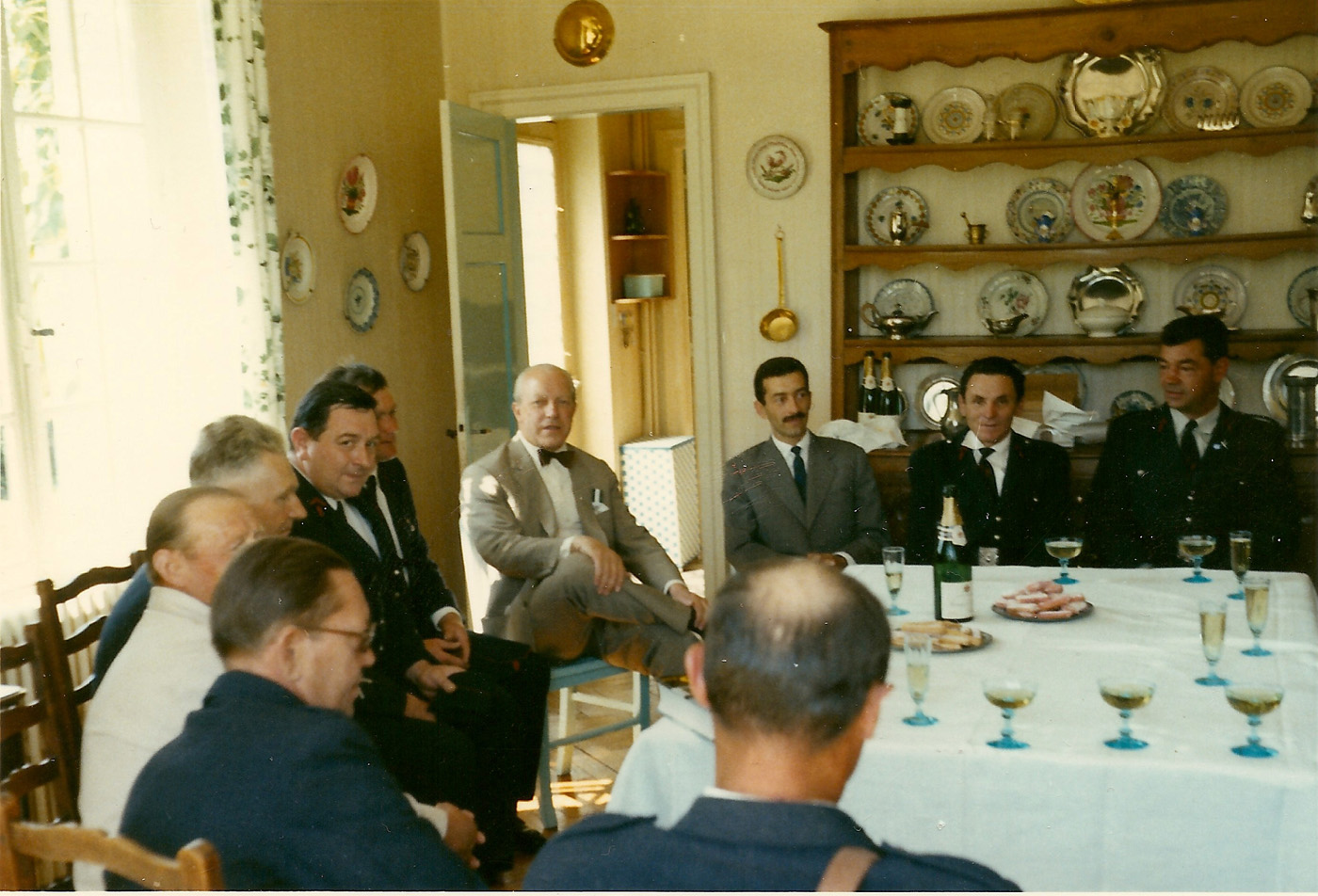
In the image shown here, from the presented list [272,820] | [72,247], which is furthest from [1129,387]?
[272,820]

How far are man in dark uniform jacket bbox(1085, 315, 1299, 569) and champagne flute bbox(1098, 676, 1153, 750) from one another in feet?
6.06

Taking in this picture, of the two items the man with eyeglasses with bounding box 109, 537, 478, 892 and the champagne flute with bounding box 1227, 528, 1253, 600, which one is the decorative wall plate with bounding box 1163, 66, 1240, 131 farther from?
the man with eyeglasses with bounding box 109, 537, 478, 892

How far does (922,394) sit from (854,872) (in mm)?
3900

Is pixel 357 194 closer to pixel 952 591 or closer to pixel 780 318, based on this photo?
pixel 780 318

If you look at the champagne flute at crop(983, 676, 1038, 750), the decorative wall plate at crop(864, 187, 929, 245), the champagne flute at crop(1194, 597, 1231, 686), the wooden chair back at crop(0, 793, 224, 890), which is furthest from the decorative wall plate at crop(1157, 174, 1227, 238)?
the wooden chair back at crop(0, 793, 224, 890)

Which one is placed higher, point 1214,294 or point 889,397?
point 1214,294

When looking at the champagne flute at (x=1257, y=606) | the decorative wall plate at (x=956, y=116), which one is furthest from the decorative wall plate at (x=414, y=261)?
the champagne flute at (x=1257, y=606)

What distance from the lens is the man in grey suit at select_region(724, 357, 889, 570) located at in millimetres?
3729

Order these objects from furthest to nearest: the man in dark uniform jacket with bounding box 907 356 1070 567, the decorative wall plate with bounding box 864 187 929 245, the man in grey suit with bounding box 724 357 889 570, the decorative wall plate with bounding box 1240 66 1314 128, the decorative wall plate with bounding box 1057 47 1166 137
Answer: the decorative wall plate with bounding box 864 187 929 245
the decorative wall plate with bounding box 1057 47 1166 137
the decorative wall plate with bounding box 1240 66 1314 128
the man in grey suit with bounding box 724 357 889 570
the man in dark uniform jacket with bounding box 907 356 1070 567

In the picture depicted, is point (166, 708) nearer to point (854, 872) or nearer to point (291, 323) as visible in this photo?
point (854, 872)

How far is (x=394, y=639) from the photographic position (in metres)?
2.88

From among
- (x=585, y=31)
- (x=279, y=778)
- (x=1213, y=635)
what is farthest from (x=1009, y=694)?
(x=585, y=31)

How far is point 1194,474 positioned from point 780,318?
6.06ft

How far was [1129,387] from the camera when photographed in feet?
15.0
